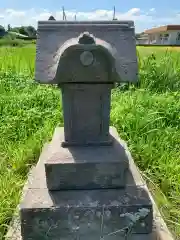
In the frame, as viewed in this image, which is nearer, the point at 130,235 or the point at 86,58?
the point at 86,58

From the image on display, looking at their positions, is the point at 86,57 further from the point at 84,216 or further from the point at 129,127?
the point at 129,127

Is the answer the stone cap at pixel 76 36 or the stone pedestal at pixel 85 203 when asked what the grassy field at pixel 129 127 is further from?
the stone cap at pixel 76 36

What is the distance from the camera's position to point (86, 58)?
189 centimetres

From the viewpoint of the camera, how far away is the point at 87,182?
7.16 ft

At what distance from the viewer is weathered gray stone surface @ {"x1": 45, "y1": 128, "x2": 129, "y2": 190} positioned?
2.13 m

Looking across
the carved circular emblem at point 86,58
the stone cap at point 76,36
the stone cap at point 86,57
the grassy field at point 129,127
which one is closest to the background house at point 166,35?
the grassy field at point 129,127

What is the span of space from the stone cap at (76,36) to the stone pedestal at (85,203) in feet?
1.98

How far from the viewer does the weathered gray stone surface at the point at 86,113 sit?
215 cm

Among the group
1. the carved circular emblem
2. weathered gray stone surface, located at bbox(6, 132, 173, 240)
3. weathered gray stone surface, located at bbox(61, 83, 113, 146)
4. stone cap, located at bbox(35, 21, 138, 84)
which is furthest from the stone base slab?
the carved circular emblem

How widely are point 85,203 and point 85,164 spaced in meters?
0.27

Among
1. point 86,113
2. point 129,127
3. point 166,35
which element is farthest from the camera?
point 166,35

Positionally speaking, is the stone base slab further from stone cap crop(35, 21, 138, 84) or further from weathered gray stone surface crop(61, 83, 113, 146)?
stone cap crop(35, 21, 138, 84)

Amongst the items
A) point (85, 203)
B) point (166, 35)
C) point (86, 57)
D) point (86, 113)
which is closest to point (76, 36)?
point (86, 57)

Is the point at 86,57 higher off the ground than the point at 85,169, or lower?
higher
